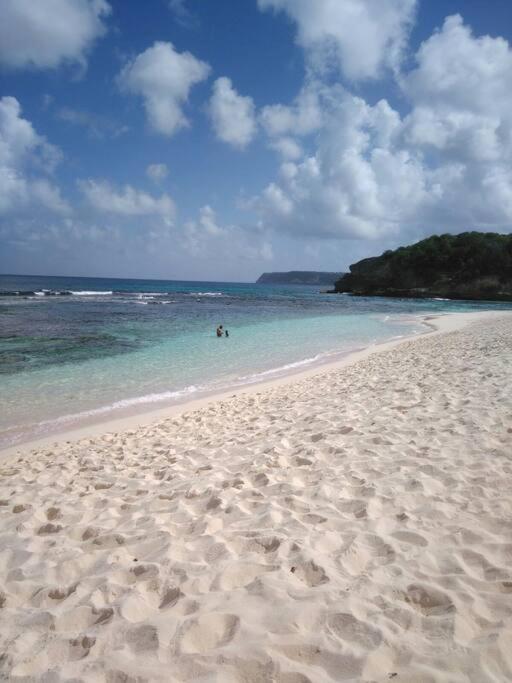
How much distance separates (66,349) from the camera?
16.5m

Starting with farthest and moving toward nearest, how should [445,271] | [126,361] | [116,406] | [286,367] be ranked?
[445,271], [126,361], [286,367], [116,406]

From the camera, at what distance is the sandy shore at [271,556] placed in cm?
237

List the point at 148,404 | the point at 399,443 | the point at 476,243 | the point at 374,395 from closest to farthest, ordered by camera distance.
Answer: the point at 399,443
the point at 374,395
the point at 148,404
the point at 476,243

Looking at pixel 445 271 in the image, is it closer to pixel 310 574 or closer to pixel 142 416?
pixel 142 416

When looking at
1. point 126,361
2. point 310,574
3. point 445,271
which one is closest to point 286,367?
point 126,361

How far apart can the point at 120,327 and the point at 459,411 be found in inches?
860

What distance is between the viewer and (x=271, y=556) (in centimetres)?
332

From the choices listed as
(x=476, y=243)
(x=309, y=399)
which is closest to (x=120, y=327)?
(x=309, y=399)

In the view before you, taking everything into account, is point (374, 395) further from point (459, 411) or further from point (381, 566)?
point (381, 566)

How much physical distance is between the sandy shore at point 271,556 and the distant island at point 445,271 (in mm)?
81844

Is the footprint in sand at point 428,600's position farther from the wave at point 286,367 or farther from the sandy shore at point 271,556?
the wave at point 286,367

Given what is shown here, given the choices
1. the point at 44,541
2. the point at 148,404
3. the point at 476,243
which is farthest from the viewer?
the point at 476,243

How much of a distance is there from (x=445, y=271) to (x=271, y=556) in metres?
96.9

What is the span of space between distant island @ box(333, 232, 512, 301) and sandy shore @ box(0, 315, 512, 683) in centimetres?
8184
